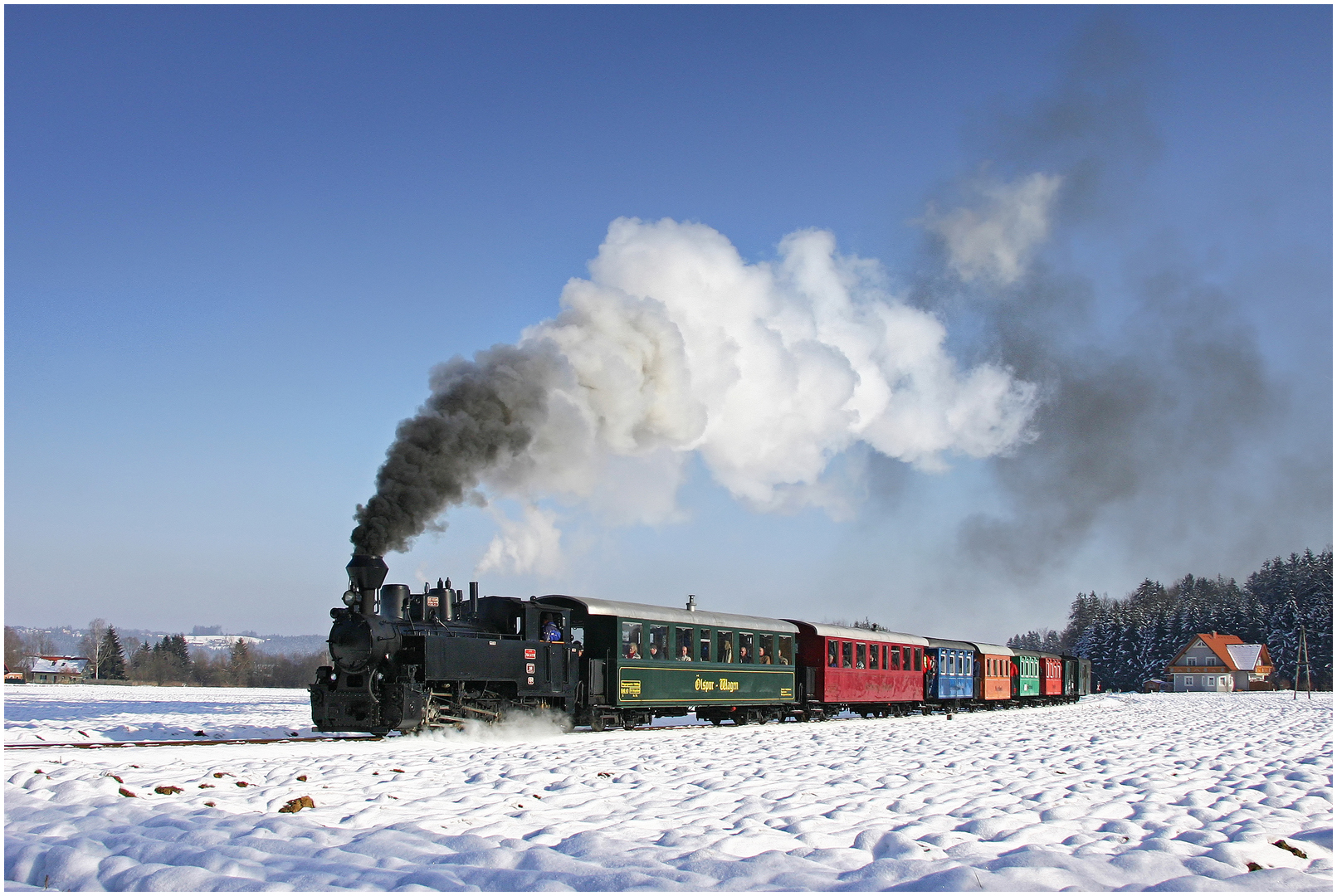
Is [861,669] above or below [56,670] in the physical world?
above

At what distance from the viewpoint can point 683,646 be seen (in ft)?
65.7

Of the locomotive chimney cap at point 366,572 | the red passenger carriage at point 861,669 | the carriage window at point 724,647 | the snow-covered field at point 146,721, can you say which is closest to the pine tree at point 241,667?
the snow-covered field at point 146,721

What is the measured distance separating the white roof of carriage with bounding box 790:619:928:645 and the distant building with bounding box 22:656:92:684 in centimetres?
7154

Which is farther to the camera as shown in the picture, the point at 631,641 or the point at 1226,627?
the point at 1226,627

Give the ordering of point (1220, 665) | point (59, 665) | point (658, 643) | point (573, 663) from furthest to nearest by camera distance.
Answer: point (59, 665)
point (1220, 665)
point (658, 643)
point (573, 663)

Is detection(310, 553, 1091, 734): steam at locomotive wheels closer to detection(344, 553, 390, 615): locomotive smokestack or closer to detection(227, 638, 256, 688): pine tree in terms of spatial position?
detection(344, 553, 390, 615): locomotive smokestack

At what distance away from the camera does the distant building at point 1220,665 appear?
75.6 metres

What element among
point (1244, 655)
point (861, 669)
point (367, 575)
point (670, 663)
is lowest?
point (1244, 655)

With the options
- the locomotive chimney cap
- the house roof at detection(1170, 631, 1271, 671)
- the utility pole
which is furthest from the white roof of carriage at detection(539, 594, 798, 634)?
the house roof at detection(1170, 631, 1271, 671)

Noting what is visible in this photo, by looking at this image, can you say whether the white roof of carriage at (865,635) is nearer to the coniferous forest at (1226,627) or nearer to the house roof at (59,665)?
the coniferous forest at (1226,627)

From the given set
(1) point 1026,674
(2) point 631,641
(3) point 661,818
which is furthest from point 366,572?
(1) point 1026,674

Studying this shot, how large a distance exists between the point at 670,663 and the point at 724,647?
6.66ft

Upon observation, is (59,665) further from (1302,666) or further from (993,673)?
(1302,666)

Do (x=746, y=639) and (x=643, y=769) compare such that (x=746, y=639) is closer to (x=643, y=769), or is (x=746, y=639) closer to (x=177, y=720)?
(x=643, y=769)
